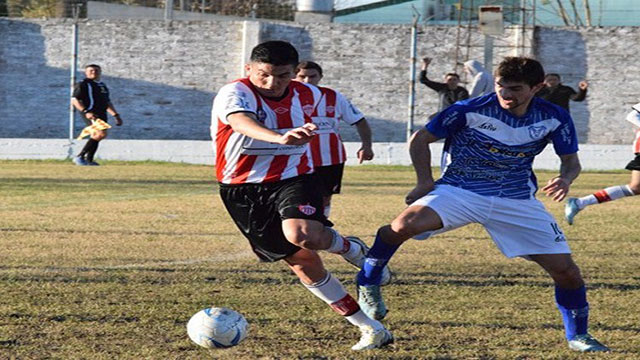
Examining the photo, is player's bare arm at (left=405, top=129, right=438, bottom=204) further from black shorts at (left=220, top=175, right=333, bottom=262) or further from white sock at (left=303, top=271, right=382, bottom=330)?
white sock at (left=303, top=271, right=382, bottom=330)

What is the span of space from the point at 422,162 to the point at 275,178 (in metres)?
0.76

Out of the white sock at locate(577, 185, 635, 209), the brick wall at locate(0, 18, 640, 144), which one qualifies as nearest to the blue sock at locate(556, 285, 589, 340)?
the white sock at locate(577, 185, 635, 209)

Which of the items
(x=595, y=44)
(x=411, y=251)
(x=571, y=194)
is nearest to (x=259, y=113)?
(x=411, y=251)

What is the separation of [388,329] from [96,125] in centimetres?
1431

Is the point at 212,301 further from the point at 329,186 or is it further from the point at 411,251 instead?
the point at 411,251

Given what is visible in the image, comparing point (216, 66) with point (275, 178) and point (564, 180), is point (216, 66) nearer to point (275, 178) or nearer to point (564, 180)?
point (275, 178)

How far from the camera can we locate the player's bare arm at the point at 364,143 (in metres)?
7.54

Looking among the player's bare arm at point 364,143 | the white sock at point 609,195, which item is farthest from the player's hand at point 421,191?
the white sock at point 609,195

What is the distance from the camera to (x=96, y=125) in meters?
19.5

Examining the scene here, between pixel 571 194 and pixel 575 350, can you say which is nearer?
pixel 575 350

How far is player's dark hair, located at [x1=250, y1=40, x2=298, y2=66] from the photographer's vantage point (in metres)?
5.60

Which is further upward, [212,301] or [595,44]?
[595,44]

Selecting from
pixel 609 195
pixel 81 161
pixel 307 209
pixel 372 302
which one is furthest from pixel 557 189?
pixel 81 161

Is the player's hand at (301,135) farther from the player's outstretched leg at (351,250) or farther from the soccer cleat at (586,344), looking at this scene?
the soccer cleat at (586,344)
